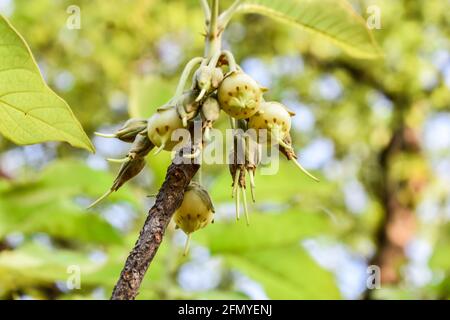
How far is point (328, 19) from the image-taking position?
1.03 m

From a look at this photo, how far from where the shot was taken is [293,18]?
1.01 meters

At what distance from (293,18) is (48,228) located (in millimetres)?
870

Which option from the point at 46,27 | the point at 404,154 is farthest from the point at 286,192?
the point at 404,154

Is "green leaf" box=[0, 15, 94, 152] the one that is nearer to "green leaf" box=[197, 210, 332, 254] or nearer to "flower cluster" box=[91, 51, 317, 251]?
"flower cluster" box=[91, 51, 317, 251]

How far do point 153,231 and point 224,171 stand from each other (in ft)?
3.58

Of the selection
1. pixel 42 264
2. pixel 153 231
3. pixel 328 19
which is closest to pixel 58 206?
pixel 42 264

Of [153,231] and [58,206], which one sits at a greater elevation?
[58,206]

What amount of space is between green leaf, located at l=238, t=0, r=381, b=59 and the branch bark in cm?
38

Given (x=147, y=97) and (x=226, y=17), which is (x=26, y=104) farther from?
(x=147, y=97)

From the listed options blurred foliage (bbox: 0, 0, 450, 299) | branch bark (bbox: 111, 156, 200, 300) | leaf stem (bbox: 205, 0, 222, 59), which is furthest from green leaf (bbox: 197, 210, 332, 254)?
branch bark (bbox: 111, 156, 200, 300)

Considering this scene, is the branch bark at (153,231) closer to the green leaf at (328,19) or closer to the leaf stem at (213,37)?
the leaf stem at (213,37)

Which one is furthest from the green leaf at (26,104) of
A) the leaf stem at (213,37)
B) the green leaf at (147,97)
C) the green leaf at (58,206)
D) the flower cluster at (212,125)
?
the green leaf at (58,206)

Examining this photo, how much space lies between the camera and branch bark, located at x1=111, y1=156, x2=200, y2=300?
539 mm

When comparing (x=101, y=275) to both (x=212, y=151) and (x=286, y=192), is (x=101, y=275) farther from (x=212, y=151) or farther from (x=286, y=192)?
(x=212, y=151)
